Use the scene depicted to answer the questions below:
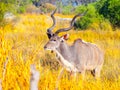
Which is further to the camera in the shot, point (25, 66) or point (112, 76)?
point (112, 76)

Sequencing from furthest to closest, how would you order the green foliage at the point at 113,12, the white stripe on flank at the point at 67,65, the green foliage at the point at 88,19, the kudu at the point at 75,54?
the green foliage at the point at 88,19, the green foliage at the point at 113,12, the kudu at the point at 75,54, the white stripe on flank at the point at 67,65

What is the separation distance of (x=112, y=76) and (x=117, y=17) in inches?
546

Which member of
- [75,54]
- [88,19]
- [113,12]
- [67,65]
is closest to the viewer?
[67,65]

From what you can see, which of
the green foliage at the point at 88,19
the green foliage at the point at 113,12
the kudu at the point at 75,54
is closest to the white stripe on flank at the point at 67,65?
the kudu at the point at 75,54

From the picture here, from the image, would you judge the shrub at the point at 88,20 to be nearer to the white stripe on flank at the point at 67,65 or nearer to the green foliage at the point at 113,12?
the green foliage at the point at 113,12

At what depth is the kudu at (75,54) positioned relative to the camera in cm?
880

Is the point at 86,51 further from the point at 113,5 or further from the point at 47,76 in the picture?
the point at 113,5

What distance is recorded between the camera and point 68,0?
6231 centimetres

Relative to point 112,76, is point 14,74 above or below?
above

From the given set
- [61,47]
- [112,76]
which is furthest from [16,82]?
[61,47]

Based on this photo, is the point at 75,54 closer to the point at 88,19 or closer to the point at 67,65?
the point at 67,65

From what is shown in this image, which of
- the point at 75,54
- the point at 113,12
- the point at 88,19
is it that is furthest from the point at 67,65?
the point at 88,19

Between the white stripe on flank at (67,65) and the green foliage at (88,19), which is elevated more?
the white stripe on flank at (67,65)

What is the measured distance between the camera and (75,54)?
30.3ft
